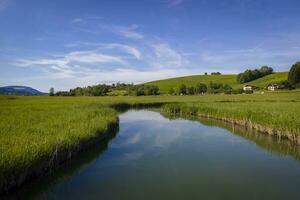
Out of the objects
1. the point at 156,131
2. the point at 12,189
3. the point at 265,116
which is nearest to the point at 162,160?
the point at 12,189

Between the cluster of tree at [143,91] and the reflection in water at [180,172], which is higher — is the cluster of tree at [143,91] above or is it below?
above

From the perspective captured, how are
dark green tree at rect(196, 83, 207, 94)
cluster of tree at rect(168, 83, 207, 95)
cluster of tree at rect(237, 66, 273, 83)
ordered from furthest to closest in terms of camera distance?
cluster of tree at rect(237, 66, 273, 83)
dark green tree at rect(196, 83, 207, 94)
cluster of tree at rect(168, 83, 207, 95)

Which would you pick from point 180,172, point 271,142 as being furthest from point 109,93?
point 180,172

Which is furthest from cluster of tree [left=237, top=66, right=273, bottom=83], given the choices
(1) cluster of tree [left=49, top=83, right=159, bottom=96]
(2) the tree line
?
(1) cluster of tree [left=49, top=83, right=159, bottom=96]

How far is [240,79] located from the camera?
115 metres

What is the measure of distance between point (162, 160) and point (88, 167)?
343 centimetres

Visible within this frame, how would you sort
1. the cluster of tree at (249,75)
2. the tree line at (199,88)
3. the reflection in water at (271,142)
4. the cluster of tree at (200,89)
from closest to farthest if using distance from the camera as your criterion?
the reflection in water at (271,142) < the tree line at (199,88) < the cluster of tree at (200,89) < the cluster of tree at (249,75)

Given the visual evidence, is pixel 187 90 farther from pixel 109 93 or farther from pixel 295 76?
pixel 295 76

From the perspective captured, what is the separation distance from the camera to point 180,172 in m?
10.8

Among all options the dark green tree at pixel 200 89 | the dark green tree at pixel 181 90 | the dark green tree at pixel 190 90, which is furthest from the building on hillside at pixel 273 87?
the dark green tree at pixel 181 90

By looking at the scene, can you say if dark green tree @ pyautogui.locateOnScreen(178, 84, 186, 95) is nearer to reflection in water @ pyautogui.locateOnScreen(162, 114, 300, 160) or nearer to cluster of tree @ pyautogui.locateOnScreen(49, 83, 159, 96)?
cluster of tree @ pyautogui.locateOnScreen(49, 83, 159, 96)

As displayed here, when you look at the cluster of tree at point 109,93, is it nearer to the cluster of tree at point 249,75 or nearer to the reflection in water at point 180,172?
the cluster of tree at point 249,75

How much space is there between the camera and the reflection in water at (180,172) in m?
8.52

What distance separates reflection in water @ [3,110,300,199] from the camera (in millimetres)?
8516
